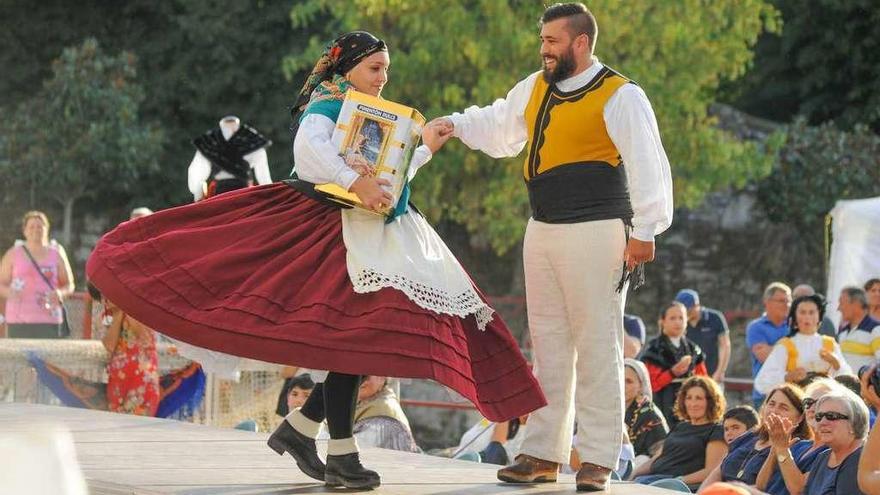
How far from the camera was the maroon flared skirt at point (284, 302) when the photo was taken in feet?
15.3

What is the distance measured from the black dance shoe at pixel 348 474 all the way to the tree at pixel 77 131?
65.8 feet

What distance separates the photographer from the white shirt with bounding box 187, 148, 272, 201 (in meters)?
11.1

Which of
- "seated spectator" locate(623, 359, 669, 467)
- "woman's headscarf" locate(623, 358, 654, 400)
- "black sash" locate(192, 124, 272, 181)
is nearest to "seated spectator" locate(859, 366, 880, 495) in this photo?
"seated spectator" locate(623, 359, 669, 467)

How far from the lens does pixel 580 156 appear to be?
507 centimetres

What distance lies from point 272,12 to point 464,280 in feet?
67.8

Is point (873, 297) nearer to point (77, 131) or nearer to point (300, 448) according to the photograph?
point (300, 448)

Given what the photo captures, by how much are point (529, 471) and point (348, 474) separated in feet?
2.13

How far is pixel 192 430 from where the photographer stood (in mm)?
6465

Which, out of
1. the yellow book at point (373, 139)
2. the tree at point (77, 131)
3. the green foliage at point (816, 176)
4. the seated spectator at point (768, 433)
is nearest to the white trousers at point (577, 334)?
the yellow book at point (373, 139)

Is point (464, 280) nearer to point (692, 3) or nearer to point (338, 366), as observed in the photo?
point (338, 366)

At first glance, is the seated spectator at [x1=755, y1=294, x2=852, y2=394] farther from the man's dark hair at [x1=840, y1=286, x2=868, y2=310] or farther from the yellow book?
the yellow book

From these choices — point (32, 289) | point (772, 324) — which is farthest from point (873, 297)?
point (32, 289)

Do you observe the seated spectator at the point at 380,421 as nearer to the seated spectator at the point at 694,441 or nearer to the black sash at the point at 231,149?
the seated spectator at the point at 694,441

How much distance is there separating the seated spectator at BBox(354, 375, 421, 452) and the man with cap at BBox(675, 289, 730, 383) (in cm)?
372
